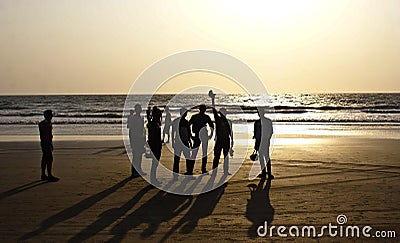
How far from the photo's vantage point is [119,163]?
1684 centimetres

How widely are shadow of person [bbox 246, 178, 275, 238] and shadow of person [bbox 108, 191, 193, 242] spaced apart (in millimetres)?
1250

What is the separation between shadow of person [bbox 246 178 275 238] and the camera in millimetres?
9003

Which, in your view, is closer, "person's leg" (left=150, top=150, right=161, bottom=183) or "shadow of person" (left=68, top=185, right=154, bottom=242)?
"shadow of person" (left=68, top=185, right=154, bottom=242)

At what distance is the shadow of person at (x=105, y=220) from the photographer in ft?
26.8

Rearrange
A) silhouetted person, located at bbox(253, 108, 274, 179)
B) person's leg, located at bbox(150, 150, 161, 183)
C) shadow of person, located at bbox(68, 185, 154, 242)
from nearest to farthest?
shadow of person, located at bbox(68, 185, 154, 242) → person's leg, located at bbox(150, 150, 161, 183) → silhouetted person, located at bbox(253, 108, 274, 179)

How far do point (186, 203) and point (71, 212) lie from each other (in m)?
2.23

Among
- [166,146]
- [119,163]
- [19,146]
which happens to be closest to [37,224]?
[119,163]

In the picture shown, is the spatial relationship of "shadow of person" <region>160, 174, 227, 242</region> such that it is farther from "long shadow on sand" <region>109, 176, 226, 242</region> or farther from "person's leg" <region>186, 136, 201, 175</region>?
"person's leg" <region>186, 136, 201, 175</region>

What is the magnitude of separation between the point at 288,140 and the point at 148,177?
12952mm

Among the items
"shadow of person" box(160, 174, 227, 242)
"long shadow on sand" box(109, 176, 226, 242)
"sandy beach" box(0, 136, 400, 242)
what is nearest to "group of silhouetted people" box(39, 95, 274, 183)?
"sandy beach" box(0, 136, 400, 242)

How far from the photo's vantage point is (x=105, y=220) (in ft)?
30.2

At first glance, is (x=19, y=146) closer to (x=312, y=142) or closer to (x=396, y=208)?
(x=312, y=142)

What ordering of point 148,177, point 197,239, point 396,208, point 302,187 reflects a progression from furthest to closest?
point 148,177 < point 302,187 < point 396,208 < point 197,239

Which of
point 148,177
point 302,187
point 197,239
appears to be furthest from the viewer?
point 148,177
